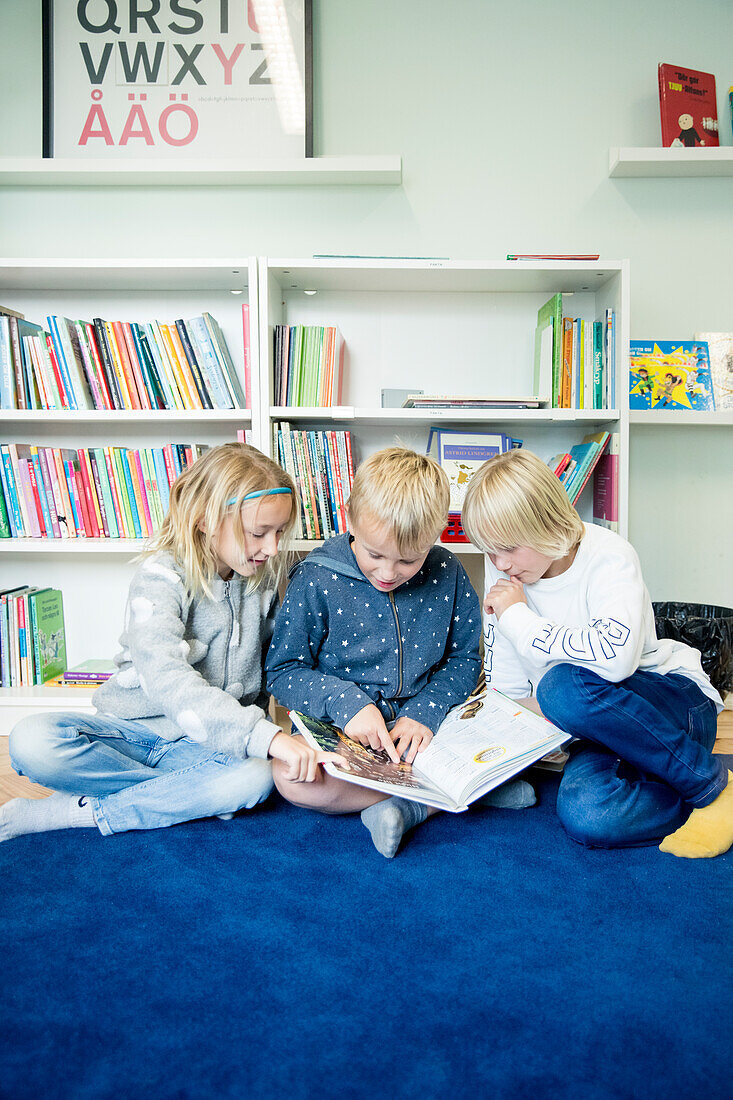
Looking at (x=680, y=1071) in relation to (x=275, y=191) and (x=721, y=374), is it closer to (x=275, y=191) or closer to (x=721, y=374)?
(x=721, y=374)

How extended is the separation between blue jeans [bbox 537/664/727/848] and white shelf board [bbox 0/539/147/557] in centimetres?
118

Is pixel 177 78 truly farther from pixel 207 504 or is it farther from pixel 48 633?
pixel 48 633

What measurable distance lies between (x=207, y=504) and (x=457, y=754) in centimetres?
59

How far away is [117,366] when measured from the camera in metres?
2.05

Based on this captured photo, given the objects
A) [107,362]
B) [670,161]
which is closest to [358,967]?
[107,362]

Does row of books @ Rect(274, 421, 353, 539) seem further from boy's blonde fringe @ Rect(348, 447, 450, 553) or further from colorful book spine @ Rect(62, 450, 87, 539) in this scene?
boy's blonde fringe @ Rect(348, 447, 450, 553)

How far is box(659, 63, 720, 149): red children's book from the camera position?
83.3 inches

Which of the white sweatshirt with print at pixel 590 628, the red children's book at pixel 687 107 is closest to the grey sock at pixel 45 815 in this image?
the white sweatshirt with print at pixel 590 628

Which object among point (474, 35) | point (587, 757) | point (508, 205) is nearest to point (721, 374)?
point (508, 205)

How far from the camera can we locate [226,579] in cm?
144

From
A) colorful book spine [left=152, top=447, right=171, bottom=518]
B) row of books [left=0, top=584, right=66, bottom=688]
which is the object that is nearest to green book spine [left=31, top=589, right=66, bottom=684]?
row of books [left=0, top=584, right=66, bottom=688]

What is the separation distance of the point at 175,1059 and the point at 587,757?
0.81 m

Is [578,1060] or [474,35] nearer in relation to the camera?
[578,1060]

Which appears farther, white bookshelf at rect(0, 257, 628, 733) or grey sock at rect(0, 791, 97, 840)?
white bookshelf at rect(0, 257, 628, 733)
